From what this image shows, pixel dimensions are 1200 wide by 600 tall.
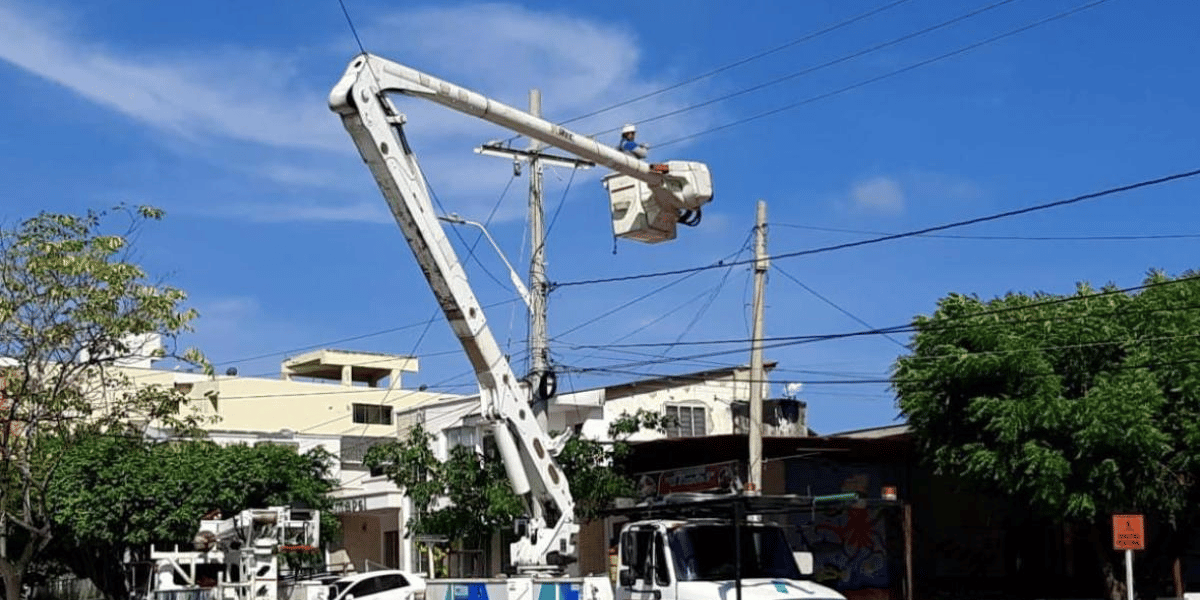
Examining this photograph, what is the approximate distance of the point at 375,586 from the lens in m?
30.2

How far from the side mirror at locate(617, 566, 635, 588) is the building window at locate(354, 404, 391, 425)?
180ft

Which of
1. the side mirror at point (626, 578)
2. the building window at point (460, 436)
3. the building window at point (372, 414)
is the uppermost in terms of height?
the building window at point (372, 414)

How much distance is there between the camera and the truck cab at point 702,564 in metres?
18.4

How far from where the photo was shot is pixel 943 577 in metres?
39.1

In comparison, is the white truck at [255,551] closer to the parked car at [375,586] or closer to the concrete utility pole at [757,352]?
the parked car at [375,586]

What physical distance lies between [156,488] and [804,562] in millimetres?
22146

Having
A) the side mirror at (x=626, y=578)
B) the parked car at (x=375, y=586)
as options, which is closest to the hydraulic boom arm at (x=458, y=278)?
the side mirror at (x=626, y=578)

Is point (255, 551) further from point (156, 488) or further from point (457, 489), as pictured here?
point (156, 488)

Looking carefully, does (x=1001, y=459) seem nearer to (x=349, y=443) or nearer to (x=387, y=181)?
(x=387, y=181)

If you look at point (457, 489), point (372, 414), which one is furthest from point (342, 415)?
point (457, 489)

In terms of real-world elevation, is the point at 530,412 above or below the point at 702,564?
above

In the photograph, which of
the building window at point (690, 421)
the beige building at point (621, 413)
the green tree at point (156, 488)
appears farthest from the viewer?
the building window at point (690, 421)

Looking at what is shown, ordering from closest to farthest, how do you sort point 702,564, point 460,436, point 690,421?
point 702,564
point 460,436
point 690,421

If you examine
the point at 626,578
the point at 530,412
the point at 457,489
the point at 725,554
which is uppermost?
the point at 530,412
